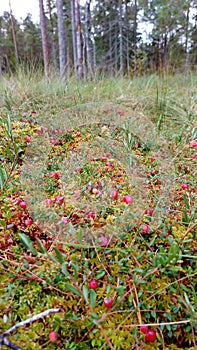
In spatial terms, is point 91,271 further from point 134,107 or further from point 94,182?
point 134,107

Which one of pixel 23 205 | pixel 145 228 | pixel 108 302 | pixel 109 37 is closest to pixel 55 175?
pixel 23 205

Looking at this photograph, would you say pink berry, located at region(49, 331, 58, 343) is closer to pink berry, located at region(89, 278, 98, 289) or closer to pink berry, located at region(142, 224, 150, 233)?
pink berry, located at region(89, 278, 98, 289)

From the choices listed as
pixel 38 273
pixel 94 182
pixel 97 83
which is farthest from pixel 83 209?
pixel 97 83

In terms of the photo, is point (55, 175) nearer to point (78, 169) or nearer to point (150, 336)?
point (78, 169)

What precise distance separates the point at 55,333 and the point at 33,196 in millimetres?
651

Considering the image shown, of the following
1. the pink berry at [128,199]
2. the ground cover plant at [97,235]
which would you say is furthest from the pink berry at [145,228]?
the pink berry at [128,199]

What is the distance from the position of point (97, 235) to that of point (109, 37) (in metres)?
18.1

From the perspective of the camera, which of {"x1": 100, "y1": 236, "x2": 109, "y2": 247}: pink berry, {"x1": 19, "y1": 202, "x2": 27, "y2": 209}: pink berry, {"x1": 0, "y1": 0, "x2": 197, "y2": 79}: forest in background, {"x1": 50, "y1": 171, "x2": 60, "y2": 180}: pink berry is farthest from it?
{"x1": 0, "y1": 0, "x2": 197, "y2": 79}: forest in background

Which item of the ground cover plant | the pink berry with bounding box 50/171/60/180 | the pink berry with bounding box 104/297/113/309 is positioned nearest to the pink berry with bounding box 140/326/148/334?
the ground cover plant

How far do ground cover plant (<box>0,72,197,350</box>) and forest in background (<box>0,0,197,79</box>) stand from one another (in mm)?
2069

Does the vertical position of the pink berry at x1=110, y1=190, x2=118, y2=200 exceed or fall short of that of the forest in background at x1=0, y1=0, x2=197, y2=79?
it falls short

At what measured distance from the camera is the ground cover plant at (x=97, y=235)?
0.78m

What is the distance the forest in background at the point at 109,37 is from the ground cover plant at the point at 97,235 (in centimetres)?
207

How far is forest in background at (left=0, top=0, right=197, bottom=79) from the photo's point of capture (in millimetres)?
4359
